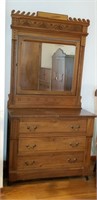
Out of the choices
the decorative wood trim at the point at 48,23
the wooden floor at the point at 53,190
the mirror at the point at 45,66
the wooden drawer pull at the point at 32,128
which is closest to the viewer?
the wooden floor at the point at 53,190

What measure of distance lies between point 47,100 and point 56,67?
41cm

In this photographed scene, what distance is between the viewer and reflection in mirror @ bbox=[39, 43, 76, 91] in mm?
2693

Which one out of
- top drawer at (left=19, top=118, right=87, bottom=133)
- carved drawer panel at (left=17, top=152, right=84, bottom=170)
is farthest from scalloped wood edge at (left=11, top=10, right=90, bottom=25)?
carved drawer panel at (left=17, top=152, right=84, bottom=170)

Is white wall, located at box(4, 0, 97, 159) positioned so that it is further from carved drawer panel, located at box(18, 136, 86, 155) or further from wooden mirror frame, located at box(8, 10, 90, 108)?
carved drawer panel, located at box(18, 136, 86, 155)

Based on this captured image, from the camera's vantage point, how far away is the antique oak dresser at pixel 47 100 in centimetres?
238

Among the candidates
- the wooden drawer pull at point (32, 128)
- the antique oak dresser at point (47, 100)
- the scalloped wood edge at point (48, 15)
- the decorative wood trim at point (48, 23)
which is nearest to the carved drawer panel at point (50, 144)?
the antique oak dresser at point (47, 100)

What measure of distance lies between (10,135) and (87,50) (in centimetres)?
148

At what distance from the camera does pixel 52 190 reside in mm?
2371

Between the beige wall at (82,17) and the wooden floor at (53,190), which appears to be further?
the beige wall at (82,17)

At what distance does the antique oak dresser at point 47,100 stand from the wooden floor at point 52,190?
0.30 feet

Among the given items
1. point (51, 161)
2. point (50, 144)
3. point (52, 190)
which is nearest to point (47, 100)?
point (50, 144)

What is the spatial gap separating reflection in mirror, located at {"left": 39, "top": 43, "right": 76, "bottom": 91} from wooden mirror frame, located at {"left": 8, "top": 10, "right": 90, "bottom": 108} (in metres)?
0.06

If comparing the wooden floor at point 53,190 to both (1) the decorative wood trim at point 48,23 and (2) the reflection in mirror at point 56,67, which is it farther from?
(1) the decorative wood trim at point 48,23

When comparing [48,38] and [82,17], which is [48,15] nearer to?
[48,38]
